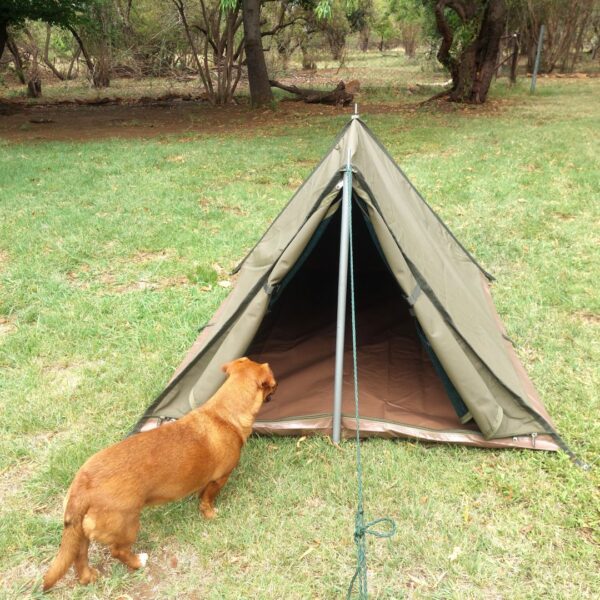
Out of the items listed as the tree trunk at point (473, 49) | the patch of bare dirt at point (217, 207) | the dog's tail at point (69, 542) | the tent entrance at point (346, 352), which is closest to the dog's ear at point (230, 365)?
the tent entrance at point (346, 352)

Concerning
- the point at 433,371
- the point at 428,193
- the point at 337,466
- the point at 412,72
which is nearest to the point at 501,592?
the point at 337,466

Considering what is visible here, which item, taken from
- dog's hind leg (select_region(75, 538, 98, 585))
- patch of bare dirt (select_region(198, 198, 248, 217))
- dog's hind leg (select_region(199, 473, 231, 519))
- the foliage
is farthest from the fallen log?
dog's hind leg (select_region(75, 538, 98, 585))

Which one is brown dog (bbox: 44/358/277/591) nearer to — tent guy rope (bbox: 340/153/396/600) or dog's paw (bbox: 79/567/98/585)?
dog's paw (bbox: 79/567/98/585)

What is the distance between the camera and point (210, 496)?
267 centimetres

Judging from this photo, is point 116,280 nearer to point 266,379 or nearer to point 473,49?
point 266,379

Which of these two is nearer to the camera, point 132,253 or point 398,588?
point 398,588

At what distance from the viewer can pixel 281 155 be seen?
995cm

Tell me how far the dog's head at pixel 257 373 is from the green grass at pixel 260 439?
0.54 metres

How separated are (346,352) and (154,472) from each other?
2.08 meters

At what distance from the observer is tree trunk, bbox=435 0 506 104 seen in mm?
13805

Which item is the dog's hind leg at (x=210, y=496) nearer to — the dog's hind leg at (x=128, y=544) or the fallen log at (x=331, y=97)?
the dog's hind leg at (x=128, y=544)

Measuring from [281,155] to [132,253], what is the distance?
15.8ft

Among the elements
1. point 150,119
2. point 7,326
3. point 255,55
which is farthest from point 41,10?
point 7,326

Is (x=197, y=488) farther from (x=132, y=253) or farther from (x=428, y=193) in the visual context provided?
(x=428, y=193)
